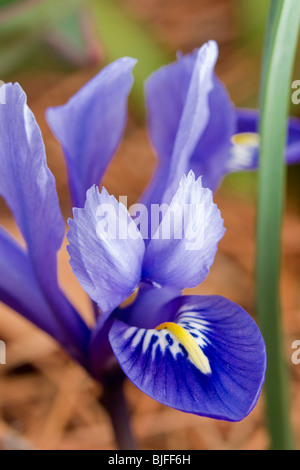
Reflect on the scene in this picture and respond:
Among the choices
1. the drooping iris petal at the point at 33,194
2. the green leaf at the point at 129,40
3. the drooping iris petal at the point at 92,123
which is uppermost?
the green leaf at the point at 129,40

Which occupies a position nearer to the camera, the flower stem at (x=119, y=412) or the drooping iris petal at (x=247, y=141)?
the flower stem at (x=119, y=412)

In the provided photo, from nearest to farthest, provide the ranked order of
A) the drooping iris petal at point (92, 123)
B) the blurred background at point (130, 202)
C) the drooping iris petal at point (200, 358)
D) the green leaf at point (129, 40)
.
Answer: the drooping iris petal at point (200, 358)
the drooping iris petal at point (92, 123)
the blurred background at point (130, 202)
the green leaf at point (129, 40)

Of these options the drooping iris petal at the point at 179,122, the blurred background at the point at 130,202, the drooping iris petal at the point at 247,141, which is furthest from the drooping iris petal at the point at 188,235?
the blurred background at the point at 130,202

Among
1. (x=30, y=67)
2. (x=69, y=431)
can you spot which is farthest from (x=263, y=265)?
(x=30, y=67)

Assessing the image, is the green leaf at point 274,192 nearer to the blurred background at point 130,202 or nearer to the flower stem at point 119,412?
the flower stem at point 119,412

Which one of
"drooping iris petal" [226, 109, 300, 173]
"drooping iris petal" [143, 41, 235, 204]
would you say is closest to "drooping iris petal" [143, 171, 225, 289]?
"drooping iris petal" [143, 41, 235, 204]

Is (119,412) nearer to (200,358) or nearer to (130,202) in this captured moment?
(200,358)

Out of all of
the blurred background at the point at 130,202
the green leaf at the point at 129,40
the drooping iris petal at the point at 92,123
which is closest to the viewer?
the drooping iris petal at the point at 92,123

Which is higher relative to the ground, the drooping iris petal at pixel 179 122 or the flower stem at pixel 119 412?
the drooping iris petal at pixel 179 122

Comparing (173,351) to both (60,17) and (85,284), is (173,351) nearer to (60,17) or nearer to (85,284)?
(85,284)
